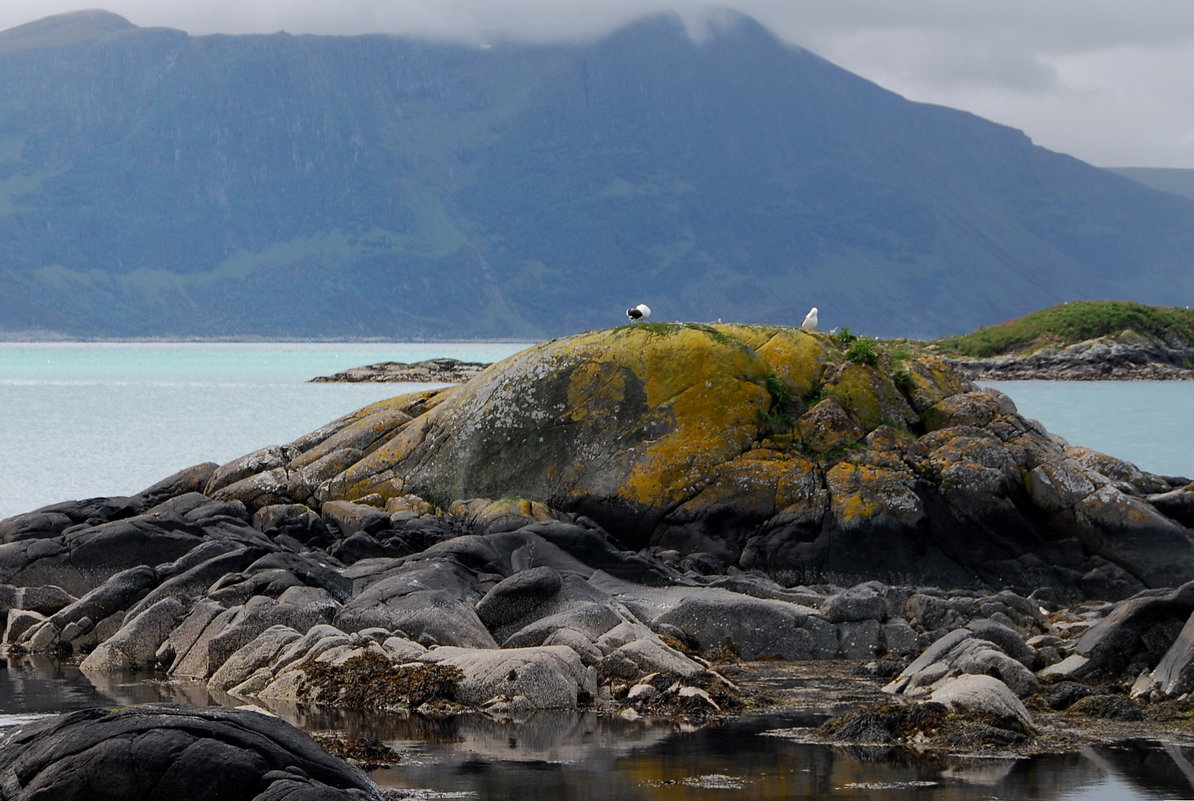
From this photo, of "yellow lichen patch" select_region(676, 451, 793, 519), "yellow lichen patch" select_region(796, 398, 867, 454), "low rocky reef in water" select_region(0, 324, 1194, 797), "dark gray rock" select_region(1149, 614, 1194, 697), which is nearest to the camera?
"dark gray rock" select_region(1149, 614, 1194, 697)

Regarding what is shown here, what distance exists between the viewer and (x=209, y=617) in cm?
2000

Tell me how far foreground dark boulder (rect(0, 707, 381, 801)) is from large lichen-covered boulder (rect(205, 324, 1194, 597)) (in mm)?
14249

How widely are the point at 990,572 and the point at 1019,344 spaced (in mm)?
96124

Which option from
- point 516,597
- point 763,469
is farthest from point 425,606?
point 763,469

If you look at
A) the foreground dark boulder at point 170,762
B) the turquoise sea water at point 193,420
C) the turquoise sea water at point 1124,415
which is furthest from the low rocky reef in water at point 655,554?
the turquoise sea water at point 1124,415

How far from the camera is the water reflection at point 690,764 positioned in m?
12.7

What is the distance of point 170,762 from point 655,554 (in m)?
15.1

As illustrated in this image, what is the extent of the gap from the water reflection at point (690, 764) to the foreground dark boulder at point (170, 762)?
7.20ft

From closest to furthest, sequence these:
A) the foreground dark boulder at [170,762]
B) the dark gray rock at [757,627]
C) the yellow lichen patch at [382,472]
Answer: the foreground dark boulder at [170,762] → the dark gray rock at [757,627] → the yellow lichen patch at [382,472]

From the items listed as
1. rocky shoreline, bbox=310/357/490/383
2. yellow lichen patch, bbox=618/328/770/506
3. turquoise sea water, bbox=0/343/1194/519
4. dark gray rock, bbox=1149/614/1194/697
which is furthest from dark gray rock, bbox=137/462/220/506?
rocky shoreline, bbox=310/357/490/383

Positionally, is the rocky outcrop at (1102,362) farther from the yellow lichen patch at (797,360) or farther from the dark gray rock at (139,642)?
the dark gray rock at (139,642)

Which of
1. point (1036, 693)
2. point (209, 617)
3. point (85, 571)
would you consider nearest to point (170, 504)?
point (85, 571)

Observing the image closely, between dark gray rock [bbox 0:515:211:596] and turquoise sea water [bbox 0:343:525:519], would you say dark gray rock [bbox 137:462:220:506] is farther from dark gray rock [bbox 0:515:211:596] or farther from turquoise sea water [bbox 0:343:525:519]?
turquoise sea water [bbox 0:343:525:519]

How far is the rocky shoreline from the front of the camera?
4215 inches
